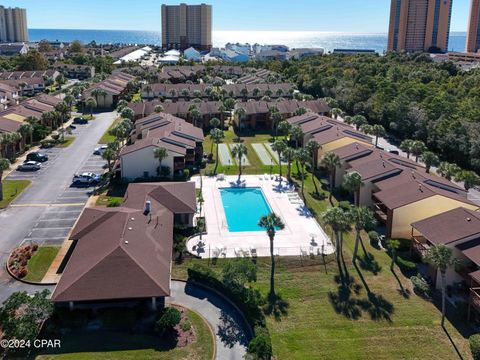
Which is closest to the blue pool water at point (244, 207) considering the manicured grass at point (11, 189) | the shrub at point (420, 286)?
the shrub at point (420, 286)

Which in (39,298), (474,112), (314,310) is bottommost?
A: (314,310)

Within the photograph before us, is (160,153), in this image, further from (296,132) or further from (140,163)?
(296,132)

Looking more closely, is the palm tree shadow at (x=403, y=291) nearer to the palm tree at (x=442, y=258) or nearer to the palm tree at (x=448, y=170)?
the palm tree at (x=442, y=258)

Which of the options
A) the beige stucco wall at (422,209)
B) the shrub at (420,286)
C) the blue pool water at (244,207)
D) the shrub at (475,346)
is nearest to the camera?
the shrub at (475,346)

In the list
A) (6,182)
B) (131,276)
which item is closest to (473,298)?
(131,276)

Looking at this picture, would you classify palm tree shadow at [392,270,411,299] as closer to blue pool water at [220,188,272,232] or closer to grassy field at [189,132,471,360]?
grassy field at [189,132,471,360]

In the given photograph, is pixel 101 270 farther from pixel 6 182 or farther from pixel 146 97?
pixel 146 97

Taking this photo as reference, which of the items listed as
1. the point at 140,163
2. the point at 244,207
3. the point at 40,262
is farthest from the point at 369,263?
the point at 140,163
